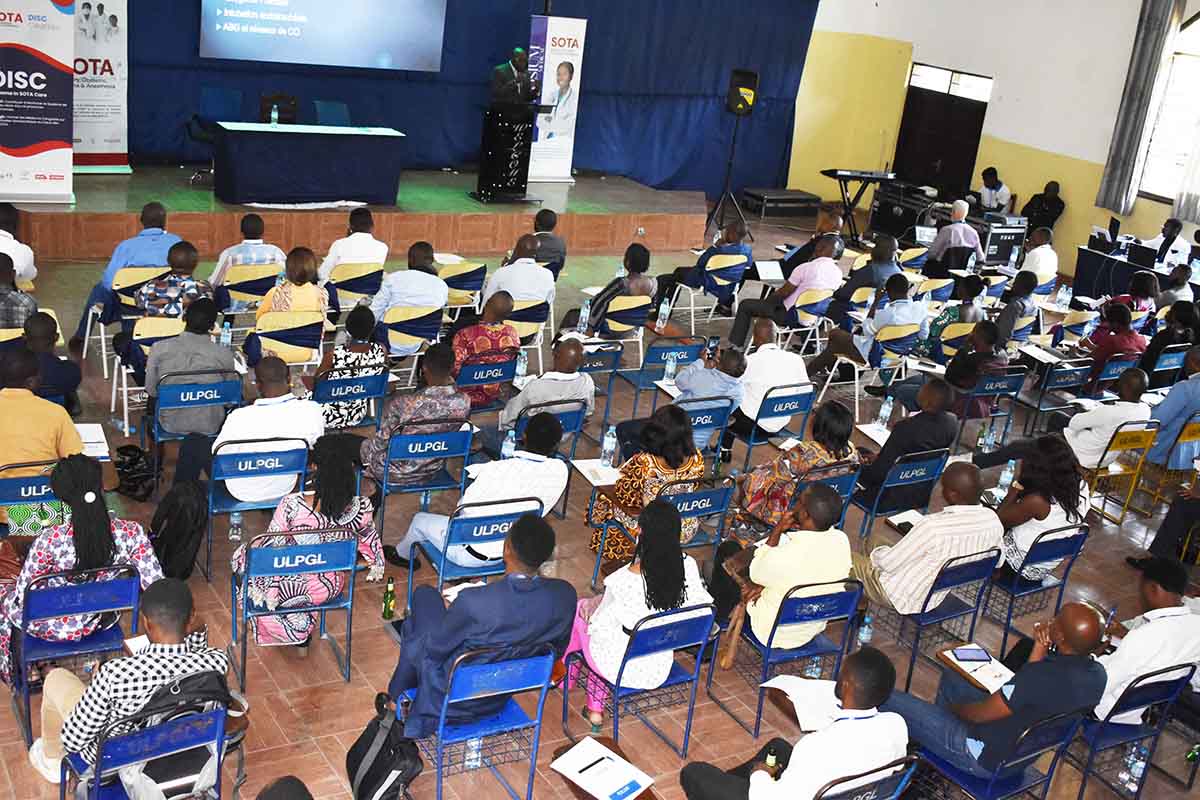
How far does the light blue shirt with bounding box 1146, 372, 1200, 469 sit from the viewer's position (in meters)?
8.60

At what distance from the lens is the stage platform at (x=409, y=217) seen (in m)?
11.4

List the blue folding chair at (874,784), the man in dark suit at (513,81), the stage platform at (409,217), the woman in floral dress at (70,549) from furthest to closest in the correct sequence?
the man in dark suit at (513,81) → the stage platform at (409,217) → the woman in floral dress at (70,549) → the blue folding chair at (874,784)

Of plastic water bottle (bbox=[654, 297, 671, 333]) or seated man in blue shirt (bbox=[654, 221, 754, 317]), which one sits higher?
seated man in blue shirt (bbox=[654, 221, 754, 317])

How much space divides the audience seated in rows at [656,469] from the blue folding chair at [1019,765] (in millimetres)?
1941

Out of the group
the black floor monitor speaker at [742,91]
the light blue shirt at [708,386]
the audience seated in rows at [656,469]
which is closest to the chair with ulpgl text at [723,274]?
the light blue shirt at [708,386]

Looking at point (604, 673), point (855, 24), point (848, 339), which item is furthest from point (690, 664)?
point (855, 24)

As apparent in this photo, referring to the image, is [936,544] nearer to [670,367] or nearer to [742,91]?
[670,367]

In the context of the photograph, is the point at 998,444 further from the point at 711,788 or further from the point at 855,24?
the point at 855,24

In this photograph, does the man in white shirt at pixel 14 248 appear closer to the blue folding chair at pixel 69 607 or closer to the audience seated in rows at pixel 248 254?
the audience seated in rows at pixel 248 254

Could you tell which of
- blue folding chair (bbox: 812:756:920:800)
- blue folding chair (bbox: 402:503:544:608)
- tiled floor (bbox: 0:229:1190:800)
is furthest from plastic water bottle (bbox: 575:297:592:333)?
blue folding chair (bbox: 812:756:920:800)

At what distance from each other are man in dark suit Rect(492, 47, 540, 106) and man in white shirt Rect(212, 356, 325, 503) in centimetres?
859

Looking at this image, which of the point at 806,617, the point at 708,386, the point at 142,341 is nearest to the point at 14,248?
the point at 142,341

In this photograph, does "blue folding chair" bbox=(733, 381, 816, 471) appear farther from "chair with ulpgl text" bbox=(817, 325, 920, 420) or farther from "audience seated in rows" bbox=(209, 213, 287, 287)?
"audience seated in rows" bbox=(209, 213, 287, 287)

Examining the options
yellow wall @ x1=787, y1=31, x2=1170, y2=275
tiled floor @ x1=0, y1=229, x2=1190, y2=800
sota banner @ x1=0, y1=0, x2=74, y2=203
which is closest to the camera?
tiled floor @ x1=0, y1=229, x2=1190, y2=800
